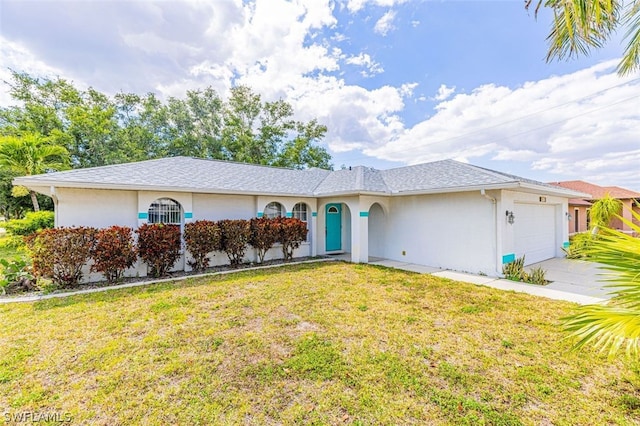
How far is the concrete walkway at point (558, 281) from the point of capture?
7.04m

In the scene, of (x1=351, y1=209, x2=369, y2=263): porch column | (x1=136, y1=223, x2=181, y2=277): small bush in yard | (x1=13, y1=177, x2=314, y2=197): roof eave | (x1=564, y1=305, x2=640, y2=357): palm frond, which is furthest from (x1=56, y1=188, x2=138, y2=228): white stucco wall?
(x1=564, y1=305, x2=640, y2=357): palm frond

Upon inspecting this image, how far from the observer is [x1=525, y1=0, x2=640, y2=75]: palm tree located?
14.0 feet

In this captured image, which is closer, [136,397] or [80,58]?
[136,397]

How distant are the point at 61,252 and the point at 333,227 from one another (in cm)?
1090

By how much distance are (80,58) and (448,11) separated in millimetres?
16623

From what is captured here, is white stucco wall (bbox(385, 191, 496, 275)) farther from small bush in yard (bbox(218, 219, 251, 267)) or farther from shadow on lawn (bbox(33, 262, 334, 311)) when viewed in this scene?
small bush in yard (bbox(218, 219, 251, 267))

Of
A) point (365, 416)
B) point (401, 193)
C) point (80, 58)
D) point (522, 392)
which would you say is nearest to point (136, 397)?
point (365, 416)

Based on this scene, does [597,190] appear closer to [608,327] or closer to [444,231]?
[444,231]

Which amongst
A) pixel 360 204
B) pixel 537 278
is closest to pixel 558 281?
pixel 537 278

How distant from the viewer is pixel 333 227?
14859mm

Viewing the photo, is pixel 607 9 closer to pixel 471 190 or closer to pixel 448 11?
pixel 471 190

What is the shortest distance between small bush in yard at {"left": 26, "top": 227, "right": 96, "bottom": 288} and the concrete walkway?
1005cm

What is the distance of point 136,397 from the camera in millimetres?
3328

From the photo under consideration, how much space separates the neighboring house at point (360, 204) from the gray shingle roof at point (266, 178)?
0.13ft
